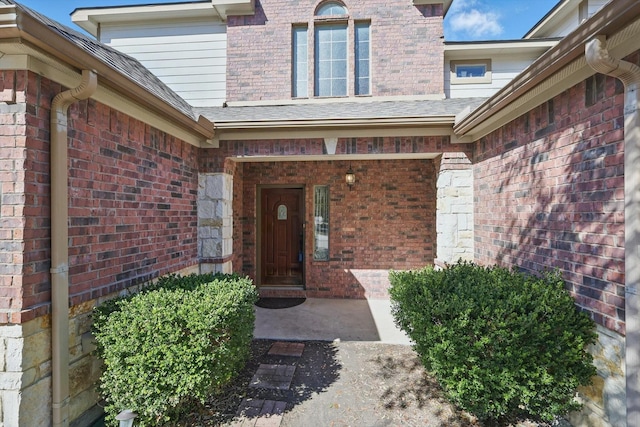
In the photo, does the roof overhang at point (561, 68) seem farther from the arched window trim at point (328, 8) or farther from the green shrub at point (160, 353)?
the arched window trim at point (328, 8)


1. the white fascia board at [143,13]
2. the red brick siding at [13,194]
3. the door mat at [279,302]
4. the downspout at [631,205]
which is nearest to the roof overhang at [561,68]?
the downspout at [631,205]

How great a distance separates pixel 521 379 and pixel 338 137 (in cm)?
351

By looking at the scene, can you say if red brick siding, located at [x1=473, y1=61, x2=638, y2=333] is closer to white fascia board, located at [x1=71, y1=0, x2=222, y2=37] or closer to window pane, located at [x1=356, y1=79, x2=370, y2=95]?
window pane, located at [x1=356, y1=79, x2=370, y2=95]

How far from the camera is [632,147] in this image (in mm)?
1923

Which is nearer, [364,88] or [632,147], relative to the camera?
[632,147]

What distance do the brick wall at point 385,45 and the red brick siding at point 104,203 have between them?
2.71 meters

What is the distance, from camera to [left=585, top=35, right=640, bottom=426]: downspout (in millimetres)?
1883

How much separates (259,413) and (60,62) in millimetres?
3321

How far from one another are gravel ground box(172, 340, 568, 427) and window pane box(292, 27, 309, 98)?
4.77 metres

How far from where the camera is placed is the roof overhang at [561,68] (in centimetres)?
183

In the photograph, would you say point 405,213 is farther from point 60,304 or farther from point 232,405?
point 60,304

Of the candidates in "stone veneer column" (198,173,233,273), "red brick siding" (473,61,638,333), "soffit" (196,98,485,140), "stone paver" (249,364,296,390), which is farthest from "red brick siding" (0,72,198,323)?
"red brick siding" (473,61,638,333)

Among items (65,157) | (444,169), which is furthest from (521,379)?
(65,157)

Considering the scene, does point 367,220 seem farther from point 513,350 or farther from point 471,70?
point 513,350
